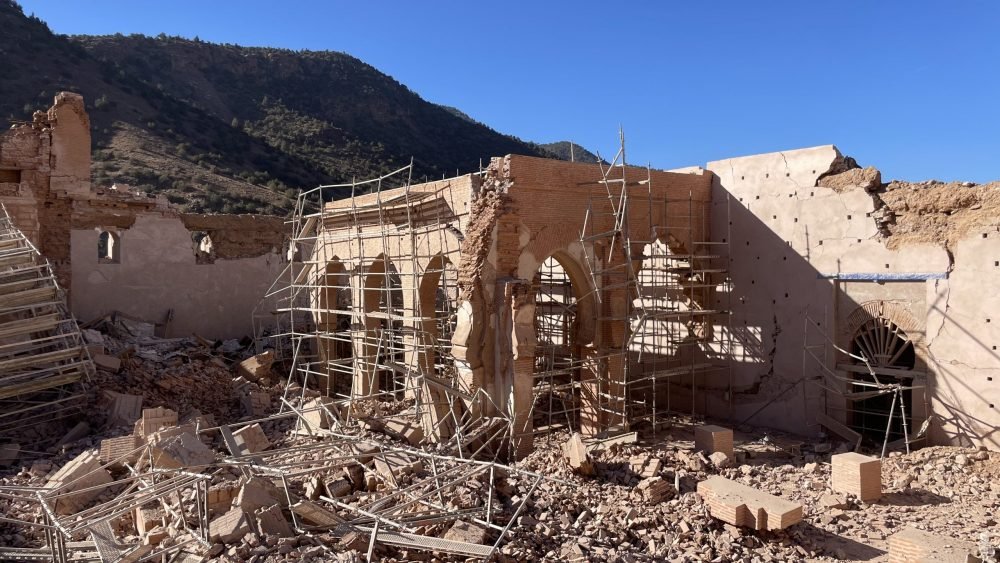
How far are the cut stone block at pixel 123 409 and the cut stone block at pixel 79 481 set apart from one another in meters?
2.79

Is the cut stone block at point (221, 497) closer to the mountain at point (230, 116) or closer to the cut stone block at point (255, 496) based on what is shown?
the cut stone block at point (255, 496)

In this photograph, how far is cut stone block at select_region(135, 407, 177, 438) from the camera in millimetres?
10789

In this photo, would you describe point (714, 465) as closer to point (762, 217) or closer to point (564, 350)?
point (564, 350)

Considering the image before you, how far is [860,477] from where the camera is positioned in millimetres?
9141

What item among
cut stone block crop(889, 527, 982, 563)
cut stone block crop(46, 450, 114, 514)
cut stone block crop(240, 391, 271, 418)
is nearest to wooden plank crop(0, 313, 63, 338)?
cut stone block crop(240, 391, 271, 418)

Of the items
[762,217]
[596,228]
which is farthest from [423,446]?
[762,217]

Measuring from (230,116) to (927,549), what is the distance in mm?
50191

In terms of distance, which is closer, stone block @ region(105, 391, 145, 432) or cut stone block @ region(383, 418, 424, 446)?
cut stone block @ region(383, 418, 424, 446)

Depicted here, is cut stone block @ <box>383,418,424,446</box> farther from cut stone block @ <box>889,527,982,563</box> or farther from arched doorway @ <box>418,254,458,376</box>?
cut stone block @ <box>889,527,982,563</box>

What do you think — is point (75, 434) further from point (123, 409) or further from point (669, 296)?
point (669, 296)

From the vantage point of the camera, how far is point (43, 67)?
36531mm

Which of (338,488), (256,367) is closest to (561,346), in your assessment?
(338,488)

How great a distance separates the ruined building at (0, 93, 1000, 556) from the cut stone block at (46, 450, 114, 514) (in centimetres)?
265

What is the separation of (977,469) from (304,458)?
961cm
